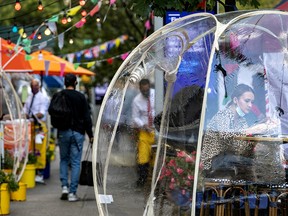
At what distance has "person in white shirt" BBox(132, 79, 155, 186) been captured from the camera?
810 cm

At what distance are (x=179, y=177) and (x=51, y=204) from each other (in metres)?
5.37

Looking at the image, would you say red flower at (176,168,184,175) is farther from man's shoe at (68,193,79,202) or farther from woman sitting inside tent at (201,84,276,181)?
man's shoe at (68,193,79,202)

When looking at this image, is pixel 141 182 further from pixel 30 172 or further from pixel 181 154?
pixel 30 172

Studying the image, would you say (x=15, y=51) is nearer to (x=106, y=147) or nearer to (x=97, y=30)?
(x=106, y=147)

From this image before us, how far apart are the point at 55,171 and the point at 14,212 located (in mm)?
6572

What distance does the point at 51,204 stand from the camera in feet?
40.9

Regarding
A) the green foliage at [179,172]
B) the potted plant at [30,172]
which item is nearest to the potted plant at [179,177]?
the green foliage at [179,172]

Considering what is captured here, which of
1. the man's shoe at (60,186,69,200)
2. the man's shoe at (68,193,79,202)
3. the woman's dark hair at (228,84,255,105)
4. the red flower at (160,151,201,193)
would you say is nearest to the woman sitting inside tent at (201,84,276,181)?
the woman's dark hair at (228,84,255,105)

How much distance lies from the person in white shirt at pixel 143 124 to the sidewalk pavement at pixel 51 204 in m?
3.22

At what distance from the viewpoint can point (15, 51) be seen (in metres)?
14.1

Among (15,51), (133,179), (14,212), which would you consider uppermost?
(15,51)

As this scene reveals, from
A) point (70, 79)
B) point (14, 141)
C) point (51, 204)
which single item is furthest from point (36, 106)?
A: point (51, 204)

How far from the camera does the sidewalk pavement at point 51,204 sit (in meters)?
11.6

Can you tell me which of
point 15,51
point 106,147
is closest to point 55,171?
point 15,51
